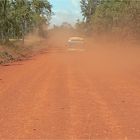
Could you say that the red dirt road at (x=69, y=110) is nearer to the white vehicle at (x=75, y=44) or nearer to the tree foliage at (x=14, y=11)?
the tree foliage at (x=14, y=11)

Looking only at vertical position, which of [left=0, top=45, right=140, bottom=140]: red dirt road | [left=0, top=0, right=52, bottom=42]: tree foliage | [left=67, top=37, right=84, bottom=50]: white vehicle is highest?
[left=0, top=0, right=52, bottom=42]: tree foliage

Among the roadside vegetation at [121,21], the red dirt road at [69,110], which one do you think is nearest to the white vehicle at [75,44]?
the roadside vegetation at [121,21]

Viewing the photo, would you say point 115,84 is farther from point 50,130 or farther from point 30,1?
point 30,1

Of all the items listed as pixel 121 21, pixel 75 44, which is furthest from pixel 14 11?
pixel 121 21

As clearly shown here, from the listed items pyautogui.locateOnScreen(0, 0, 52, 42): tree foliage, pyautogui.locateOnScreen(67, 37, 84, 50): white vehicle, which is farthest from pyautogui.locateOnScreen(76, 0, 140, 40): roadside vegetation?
pyautogui.locateOnScreen(0, 0, 52, 42): tree foliage

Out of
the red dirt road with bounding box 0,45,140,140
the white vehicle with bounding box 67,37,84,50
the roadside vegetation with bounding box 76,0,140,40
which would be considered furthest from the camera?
the white vehicle with bounding box 67,37,84,50

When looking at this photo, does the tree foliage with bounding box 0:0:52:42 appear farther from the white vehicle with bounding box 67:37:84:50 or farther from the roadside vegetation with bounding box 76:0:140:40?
the roadside vegetation with bounding box 76:0:140:40

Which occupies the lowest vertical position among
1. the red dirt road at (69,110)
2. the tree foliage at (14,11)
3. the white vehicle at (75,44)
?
the white vehicle at (75,44)

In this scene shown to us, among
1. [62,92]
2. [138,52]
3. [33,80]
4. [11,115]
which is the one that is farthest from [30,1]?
[11,115]

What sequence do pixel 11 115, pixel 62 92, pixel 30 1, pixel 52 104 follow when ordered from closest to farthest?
pixel 11 115
pixel 52 104
pixel 62 92
pixel 30 1

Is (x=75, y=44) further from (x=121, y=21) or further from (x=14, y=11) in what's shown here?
(x=14, y=11)

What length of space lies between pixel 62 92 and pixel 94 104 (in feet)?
7.56

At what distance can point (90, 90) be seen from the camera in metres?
14.6

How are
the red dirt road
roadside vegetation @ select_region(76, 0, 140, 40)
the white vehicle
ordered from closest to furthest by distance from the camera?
the red dirt road, roadside vegetation @ select_region(76, 0, 140, 40), the white vehicle
